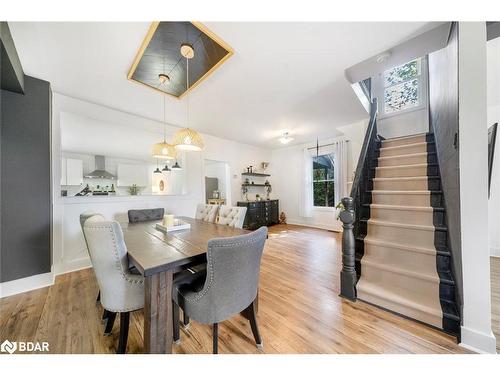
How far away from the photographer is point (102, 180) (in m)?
3.27

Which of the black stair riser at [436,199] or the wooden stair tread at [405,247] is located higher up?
the black stair riser at [436,199]

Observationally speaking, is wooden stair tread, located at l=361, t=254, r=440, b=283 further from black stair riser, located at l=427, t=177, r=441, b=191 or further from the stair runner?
black stair riser, located at l=427, t=177, r=441, b=191

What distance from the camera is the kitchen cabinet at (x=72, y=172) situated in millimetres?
2791

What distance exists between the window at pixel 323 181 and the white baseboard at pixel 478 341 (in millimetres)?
4127

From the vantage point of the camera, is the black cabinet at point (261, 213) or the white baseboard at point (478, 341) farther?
the black cabinet at point (261, 213)

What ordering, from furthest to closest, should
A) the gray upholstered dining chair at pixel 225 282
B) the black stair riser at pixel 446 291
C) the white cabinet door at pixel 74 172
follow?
the white cabinet door at pixel 74 172 < the black stair riser at pixel 446 291 < the gray upholstered dining chair at pixel 225 282

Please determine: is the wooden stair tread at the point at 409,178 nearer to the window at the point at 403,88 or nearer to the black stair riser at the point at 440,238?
the black stair riser at the point at 440,238

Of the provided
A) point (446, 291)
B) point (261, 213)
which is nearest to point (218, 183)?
point (261, 213)

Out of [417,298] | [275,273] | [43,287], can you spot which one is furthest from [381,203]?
[43,287]

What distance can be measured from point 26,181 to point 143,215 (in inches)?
51.7

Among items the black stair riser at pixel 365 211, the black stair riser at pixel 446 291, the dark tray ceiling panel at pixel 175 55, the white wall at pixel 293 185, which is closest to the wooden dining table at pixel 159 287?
the dark tray ceiling panel at pixel 175 55

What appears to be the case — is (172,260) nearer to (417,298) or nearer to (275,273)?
(275,273)

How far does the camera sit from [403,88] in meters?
4.09

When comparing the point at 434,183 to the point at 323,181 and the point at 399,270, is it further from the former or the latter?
the point at 323,181
